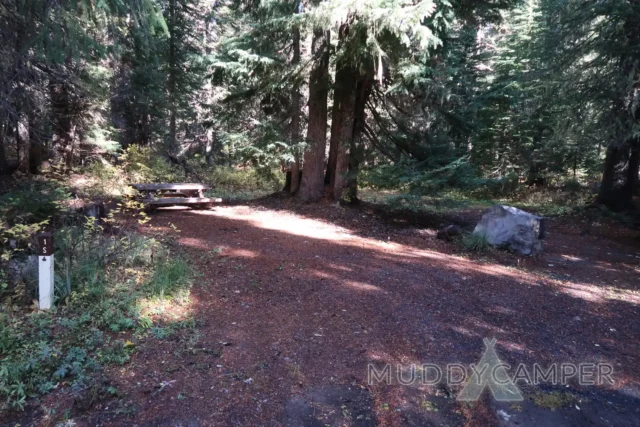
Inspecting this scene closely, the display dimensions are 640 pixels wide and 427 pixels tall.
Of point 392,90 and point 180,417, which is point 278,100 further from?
point 180,417

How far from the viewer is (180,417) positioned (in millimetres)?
2936

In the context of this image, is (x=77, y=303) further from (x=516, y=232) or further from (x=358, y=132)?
(x=358, y=132)

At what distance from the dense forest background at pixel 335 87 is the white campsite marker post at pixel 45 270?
303 cm

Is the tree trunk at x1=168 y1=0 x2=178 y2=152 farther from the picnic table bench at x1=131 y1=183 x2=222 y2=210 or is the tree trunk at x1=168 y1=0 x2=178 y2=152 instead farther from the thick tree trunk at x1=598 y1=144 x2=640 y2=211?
the thick tree trunk at x1=598 y1=144 x2=640 y2=211

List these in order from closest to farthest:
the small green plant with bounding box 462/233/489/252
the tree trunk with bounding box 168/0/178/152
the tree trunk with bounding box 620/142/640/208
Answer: the small green plant with bounding box 462/233/489/252 → the tree trunk with bounding box 620/142/640/208 → the tree trunk with bounding box 168/0/178/152

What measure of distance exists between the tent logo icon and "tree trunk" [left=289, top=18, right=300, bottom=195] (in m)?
8.17

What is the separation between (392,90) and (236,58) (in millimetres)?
4366

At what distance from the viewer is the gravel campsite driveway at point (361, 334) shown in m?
3.18

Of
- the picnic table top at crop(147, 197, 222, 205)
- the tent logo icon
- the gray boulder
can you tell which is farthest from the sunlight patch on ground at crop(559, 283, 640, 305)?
the picnic table top at crop(147, 197, 222, 205)

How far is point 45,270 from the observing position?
13.5 ft

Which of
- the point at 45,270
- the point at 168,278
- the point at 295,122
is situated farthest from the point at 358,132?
the point at 45,270

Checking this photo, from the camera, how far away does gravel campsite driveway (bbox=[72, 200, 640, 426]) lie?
318 centimetres

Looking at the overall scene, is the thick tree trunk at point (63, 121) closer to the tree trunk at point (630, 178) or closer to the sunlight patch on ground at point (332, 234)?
the sunlight patch on ground at point (332, 234)

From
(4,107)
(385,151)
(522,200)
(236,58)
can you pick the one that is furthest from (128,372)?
(522,200)
